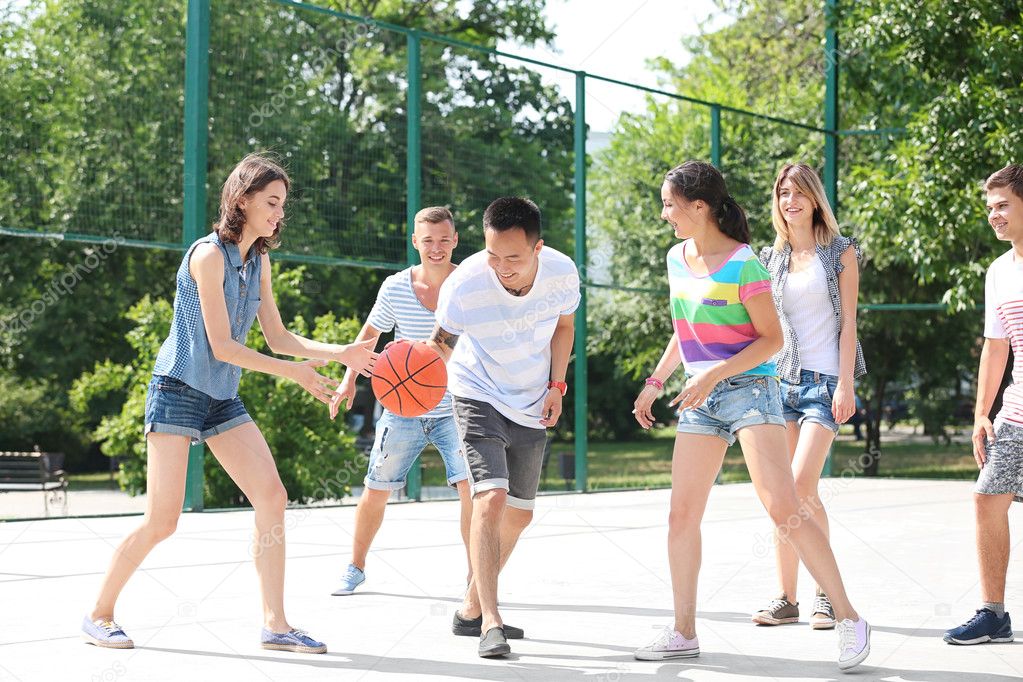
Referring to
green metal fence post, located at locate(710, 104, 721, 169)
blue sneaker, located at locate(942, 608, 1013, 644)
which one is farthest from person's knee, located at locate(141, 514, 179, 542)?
green metal fence post, located at locate(710, 104, 721, 169)

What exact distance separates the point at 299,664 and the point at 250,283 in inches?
55.0

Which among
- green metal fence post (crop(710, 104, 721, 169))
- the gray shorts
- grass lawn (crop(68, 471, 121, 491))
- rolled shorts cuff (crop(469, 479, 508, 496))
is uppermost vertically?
green metal fence post (crop(710, 104, 721, 169))

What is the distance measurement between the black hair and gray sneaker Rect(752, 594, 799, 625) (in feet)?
6.15

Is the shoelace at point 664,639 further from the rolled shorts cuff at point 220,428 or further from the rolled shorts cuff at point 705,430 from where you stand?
the rolled shorts cuff at point 220,428

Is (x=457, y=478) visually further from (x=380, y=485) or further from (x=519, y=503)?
(x=519, y=503)

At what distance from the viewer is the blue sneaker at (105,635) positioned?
466 centimetres

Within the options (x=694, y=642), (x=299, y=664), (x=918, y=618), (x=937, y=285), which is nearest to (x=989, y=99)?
(x=937, y=285)

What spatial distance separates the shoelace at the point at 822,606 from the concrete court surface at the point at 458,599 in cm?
14

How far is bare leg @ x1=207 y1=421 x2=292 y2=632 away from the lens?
182 inches

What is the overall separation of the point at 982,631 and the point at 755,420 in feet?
4.13

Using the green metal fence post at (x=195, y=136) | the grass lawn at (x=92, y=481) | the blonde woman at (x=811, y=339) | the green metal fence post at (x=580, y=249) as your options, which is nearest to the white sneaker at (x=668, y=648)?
the blonde woman at (x=811, y=339)

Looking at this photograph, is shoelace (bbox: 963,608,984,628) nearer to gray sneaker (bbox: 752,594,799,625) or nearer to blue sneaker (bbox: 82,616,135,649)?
gray sneaker (bbox: 752,594,799,625)

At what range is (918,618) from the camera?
5453 millimetres
